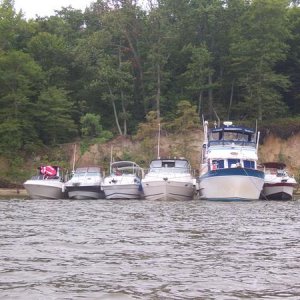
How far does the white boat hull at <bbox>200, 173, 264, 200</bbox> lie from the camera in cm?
3606

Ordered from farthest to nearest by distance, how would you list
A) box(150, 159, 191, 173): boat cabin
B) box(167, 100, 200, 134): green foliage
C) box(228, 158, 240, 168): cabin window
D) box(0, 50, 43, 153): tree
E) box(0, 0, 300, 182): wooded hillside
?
box(0, 0, 300, 182): wooded hillside → box(0, 50, 43, 153): tree → box(167, 100, 200, 134): green foliage → box(150, 159, 191, 173): boat cabin → box(228, 158, 240, 168): cabin window

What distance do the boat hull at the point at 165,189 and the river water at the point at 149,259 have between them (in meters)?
15.6

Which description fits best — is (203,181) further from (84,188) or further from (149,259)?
(149,259)

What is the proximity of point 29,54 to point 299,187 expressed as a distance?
33277mm

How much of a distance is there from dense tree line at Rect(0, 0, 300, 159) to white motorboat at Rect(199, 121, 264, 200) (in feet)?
53.0

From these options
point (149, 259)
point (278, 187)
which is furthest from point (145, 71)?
point (149, 259)

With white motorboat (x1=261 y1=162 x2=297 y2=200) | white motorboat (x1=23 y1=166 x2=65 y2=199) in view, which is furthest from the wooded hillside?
white motorboat (x1=261 y1=162 x2=297 y2=200)

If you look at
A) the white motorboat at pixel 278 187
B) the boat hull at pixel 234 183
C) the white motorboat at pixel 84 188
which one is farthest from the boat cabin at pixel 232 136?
Answer: the white motorboat at pixel 84 188

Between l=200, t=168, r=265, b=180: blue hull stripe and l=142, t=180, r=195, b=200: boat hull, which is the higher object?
l=200, t=168, r=265, b=180: blue hull stripe

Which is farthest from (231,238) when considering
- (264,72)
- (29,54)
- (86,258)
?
(29,54)

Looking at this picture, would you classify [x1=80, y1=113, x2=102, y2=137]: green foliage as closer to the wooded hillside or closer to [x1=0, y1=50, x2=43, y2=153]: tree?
the wooded hillside

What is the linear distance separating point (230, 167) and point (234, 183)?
171 cm

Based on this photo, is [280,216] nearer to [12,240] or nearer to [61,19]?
[12,240]

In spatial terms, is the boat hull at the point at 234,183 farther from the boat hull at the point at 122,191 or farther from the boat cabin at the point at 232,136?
the boat hull at the point at 122,191
